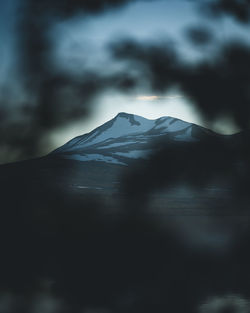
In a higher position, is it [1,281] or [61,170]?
[61,170]

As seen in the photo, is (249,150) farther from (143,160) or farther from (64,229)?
A: (64,229)

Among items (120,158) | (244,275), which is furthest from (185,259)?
(120,158)

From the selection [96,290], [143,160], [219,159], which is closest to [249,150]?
[219,159]

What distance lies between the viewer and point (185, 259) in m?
1.18

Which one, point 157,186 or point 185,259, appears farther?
point 185,259

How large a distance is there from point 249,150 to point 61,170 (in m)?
0.59

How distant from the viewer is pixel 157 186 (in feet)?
3.53

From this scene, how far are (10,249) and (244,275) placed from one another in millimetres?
752

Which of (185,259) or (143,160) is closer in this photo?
(143,160)

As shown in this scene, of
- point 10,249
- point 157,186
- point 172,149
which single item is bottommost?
point 10,249

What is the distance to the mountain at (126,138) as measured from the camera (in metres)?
1.08

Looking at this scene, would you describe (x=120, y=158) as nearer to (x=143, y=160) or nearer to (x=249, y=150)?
(x=143, y=160)

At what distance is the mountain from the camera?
108cm

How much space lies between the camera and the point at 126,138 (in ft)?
3.67
